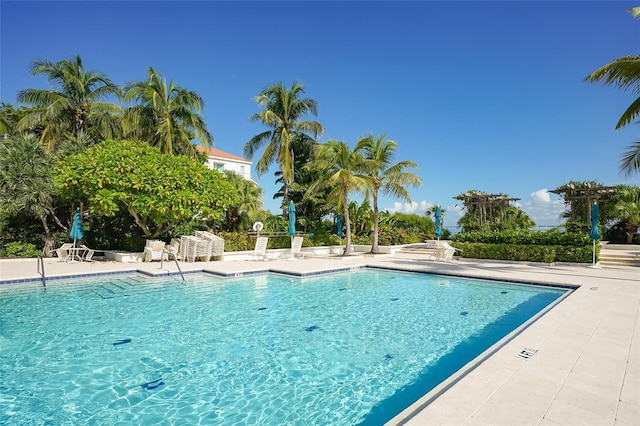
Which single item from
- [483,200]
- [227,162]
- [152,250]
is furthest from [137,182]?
[227,162]

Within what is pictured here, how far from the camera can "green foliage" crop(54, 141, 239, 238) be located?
13602mm

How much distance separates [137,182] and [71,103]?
10.1m

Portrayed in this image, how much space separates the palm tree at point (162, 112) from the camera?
19.2m

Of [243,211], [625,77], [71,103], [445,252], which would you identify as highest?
[71,103]

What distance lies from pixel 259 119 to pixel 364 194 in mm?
9650

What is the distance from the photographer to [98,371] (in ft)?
15.8

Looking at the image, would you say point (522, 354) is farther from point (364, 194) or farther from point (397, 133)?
point (397, 133)

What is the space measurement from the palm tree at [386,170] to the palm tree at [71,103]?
48.9 ft

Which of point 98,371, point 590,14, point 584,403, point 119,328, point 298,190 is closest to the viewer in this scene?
point 584,403

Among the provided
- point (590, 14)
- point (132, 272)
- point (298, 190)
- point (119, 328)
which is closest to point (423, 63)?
point (590, 14)

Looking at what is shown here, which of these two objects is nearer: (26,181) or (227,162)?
(26,181)

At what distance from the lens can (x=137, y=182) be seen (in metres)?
13.9

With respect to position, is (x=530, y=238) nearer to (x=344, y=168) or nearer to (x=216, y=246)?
(x=344, y=168)

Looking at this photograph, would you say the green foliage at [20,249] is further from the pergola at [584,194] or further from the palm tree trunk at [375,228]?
the pergola at [584,194]
